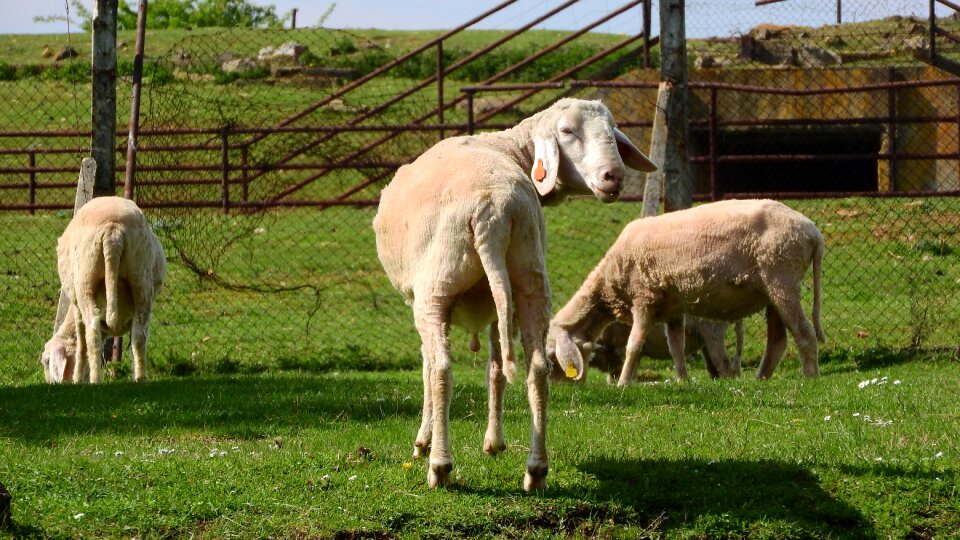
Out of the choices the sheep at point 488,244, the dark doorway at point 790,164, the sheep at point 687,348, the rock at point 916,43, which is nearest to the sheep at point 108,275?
the sheep at point 687,348

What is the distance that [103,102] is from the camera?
12.4 m

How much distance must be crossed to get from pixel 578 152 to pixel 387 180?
38.7 ft

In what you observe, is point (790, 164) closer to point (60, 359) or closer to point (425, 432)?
point (60, 359)

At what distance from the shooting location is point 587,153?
21.5 feet

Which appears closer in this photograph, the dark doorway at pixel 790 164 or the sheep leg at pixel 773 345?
the sheep leg at pixel 773 345

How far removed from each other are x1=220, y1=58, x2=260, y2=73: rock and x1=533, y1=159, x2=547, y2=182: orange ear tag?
25.4 meters

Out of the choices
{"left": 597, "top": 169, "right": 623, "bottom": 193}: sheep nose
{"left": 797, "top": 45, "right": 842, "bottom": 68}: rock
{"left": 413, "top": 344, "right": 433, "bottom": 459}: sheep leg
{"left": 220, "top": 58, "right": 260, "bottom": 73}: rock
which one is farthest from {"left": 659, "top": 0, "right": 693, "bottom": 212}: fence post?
{"left": 220, "top": 58, "right": 260, "bottom": 73}: rock

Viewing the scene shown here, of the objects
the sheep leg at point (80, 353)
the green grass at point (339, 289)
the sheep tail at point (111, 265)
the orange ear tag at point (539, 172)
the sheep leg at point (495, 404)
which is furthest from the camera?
the green grass at point (339, 289)

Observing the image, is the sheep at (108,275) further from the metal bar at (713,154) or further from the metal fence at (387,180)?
the metal bar at (713,154)

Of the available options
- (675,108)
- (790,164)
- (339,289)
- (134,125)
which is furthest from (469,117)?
(790,164)

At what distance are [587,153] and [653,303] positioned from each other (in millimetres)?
5437

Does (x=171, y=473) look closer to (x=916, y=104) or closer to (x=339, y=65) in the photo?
(x=916, y=104)

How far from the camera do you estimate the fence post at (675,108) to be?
12.8 metres

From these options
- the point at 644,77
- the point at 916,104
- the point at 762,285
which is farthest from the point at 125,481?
the point at 916,104
